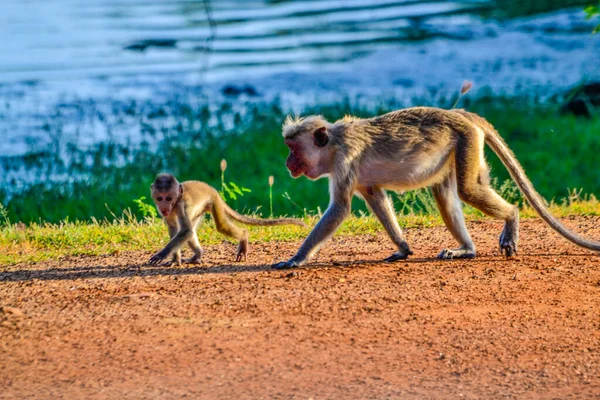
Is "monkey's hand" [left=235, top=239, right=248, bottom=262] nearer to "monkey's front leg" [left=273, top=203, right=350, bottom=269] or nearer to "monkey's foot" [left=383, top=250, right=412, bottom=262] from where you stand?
"monkey's front leg" [left=273, top=203, right=350, bottom=269]

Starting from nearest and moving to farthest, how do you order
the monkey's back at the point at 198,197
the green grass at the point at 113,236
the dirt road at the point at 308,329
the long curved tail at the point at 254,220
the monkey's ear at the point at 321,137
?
1. the dirt road at the point at 308,329
2. the monkey's ear at the point at 321,137
3. the monkey's back at the point at 198,197
4. the long curved tail at the point at 254,220
5. the green grass at the point at 113,236

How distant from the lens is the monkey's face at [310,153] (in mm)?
8211

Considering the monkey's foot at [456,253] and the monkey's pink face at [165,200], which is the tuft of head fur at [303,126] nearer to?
the monkey's pink face at [165,200]

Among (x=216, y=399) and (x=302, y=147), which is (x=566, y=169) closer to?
(x=302, y=147)

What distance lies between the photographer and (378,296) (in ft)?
23.1

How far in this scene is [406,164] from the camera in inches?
330

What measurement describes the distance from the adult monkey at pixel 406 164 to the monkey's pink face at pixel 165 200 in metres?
0.96

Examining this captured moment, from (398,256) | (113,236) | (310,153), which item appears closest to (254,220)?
(310,153)

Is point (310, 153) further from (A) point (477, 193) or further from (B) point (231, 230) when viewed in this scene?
(A) point (477, 193)

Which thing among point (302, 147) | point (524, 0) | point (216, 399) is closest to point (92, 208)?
point (302, 147)

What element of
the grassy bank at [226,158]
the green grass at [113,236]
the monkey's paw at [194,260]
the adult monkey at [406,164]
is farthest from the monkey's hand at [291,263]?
the grassy bank at [226,158]

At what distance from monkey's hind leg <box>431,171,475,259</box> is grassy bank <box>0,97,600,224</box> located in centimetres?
328

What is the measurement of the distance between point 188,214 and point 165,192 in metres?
0.32

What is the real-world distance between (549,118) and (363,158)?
28.2 feet
